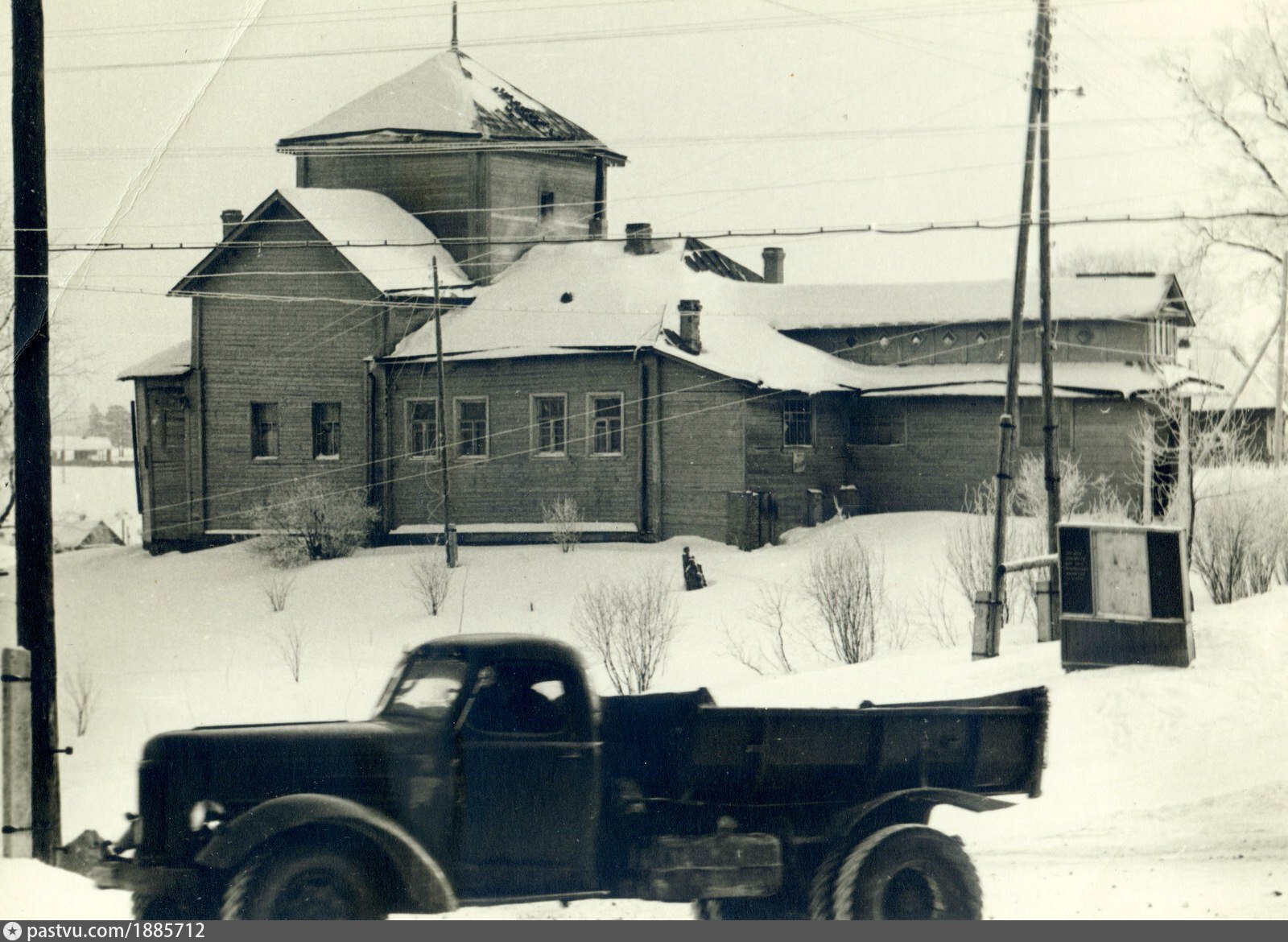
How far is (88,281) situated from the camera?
16.0 ft

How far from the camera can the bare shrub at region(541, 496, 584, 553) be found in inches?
195

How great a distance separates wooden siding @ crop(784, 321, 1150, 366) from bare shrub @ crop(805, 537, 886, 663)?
96 cm

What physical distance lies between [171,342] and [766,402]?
8.35ft

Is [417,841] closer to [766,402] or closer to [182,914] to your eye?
[182,914]

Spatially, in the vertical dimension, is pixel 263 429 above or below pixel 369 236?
below

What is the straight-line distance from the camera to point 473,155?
16.9 ft

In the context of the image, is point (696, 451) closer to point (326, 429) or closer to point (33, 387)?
point (326, 429)

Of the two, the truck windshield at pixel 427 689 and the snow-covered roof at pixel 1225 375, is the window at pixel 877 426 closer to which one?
the snow-covered roof at pixel 1225 375

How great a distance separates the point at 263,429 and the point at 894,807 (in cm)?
292

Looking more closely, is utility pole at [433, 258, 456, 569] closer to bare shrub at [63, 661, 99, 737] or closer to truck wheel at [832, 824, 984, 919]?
bare shrub at [63, 661, 99, 737]

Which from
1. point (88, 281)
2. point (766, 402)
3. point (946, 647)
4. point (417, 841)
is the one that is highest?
point (88, 281)

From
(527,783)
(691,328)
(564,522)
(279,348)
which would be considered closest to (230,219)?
(279,348)
